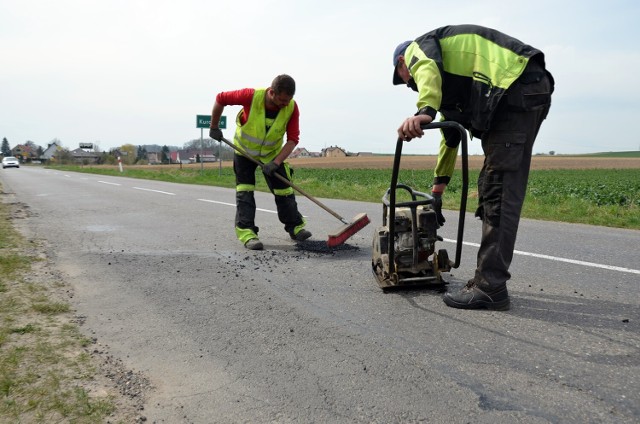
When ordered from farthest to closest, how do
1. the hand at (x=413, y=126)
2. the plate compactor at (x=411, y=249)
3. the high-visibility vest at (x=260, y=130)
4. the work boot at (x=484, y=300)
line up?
the high-visibility vest at (x=260, y=130) < the plate compactor at (x=411, y=249) < the work boot at (x=484, y=300) < the hand at (x=413, y=126)

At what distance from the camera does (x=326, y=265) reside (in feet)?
14.5

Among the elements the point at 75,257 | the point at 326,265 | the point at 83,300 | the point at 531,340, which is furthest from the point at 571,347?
the point at 75,257

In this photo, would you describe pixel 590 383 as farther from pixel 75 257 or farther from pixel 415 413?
pixel 75 257

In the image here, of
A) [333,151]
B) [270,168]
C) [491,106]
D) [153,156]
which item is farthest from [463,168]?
[153,156]

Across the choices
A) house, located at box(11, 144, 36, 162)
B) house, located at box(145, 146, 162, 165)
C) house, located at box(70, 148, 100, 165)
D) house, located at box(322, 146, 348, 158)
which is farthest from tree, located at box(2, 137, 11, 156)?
house, located at box(322, 146, 348, 158)

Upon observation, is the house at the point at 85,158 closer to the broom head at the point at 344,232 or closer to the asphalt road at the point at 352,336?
the broom head at the point at 344,232

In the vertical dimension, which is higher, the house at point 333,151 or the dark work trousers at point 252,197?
the house at point 333,151

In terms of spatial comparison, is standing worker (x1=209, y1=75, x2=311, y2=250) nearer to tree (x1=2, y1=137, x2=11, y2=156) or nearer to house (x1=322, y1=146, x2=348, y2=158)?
house (x1=322, y1=146, x2=348, y2=158)

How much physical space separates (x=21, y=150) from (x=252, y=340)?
488 feet

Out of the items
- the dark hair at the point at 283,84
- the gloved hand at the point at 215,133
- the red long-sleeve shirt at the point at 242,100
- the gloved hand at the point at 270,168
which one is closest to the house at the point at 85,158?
the gloved hand at the point at 215,133

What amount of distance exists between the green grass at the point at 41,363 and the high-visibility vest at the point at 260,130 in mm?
2642

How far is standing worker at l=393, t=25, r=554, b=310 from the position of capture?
2885 millimetres

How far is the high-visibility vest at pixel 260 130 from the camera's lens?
208 inches

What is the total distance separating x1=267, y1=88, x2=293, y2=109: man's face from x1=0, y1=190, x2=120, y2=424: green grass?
9.28ft
